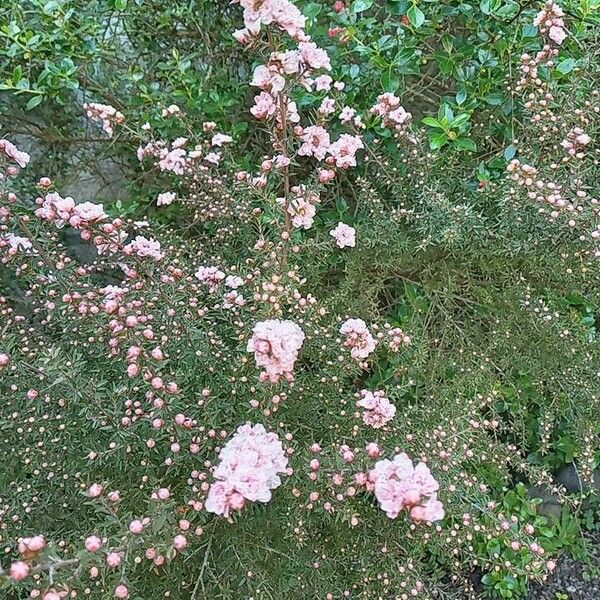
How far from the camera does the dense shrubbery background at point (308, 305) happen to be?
1.62m

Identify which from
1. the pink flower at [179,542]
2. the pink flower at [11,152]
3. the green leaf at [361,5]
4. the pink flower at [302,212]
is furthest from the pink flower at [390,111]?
the pink flower at [179,542]

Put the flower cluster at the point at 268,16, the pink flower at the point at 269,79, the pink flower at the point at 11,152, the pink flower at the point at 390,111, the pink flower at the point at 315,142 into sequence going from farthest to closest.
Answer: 1. the pink flower at the point at 390,111
2. the pink flower at the point at 315,142
3. the pink flower at the point at 11,152
4. the pink flower at the point at 269,79
5. the flower cluster at the point at 268,16

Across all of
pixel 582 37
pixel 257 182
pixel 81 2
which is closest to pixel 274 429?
pixel 257 182

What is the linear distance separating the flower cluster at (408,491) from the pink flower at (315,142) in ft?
2.94

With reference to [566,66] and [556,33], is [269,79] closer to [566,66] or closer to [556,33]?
[556,33]

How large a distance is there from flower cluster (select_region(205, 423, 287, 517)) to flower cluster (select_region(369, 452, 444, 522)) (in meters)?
0.21

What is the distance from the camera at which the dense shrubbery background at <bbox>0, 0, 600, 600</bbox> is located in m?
1.62

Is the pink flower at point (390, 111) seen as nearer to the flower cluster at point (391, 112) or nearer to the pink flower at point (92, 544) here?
the flower cluster at point (391, 112)

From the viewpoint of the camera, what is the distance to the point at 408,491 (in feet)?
Answer: 3.88

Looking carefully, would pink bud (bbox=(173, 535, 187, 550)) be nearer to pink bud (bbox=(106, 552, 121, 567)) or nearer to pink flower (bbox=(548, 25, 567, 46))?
pink bud (bbox=(106, 552, 121, 567))

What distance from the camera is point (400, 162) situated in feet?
7.52

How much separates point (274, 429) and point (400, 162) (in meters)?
1.10

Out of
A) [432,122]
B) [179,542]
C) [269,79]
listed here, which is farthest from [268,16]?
[179,542]

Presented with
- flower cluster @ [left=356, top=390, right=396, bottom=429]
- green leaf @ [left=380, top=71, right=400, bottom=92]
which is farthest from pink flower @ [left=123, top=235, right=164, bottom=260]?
green leaf @ [left=380, top=71, right=400, bottom=92]
